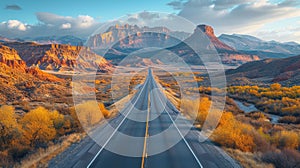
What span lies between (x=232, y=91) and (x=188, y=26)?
122 ft

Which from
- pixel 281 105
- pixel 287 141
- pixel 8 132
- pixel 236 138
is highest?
pixel 8 132

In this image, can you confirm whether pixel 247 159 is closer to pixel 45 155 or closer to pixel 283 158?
pixel 283 158

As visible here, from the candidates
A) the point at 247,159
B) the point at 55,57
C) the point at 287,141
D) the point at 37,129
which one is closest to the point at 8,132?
the point at 37,129

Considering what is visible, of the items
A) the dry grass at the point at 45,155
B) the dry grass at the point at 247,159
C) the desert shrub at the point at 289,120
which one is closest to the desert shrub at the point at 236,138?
the dry grass at the point at 247,159

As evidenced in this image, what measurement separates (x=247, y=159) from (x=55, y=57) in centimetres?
13116

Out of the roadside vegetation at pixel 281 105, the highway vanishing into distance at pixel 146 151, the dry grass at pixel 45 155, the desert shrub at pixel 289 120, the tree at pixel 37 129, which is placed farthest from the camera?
the roadside vegetation at pixel 281 105

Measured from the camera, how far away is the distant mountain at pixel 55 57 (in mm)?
119812

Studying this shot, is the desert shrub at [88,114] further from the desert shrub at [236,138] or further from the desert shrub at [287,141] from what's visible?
the desert shrub at [287,141]

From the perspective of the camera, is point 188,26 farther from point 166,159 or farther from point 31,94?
point 31,94

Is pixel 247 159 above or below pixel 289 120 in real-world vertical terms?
above

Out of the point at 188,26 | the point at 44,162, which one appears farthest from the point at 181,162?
the point at 188,26

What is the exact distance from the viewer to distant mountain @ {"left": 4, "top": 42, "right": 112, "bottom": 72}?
11981 centimetres

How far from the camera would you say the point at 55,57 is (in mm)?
130000

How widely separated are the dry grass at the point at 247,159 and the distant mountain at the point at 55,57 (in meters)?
108
